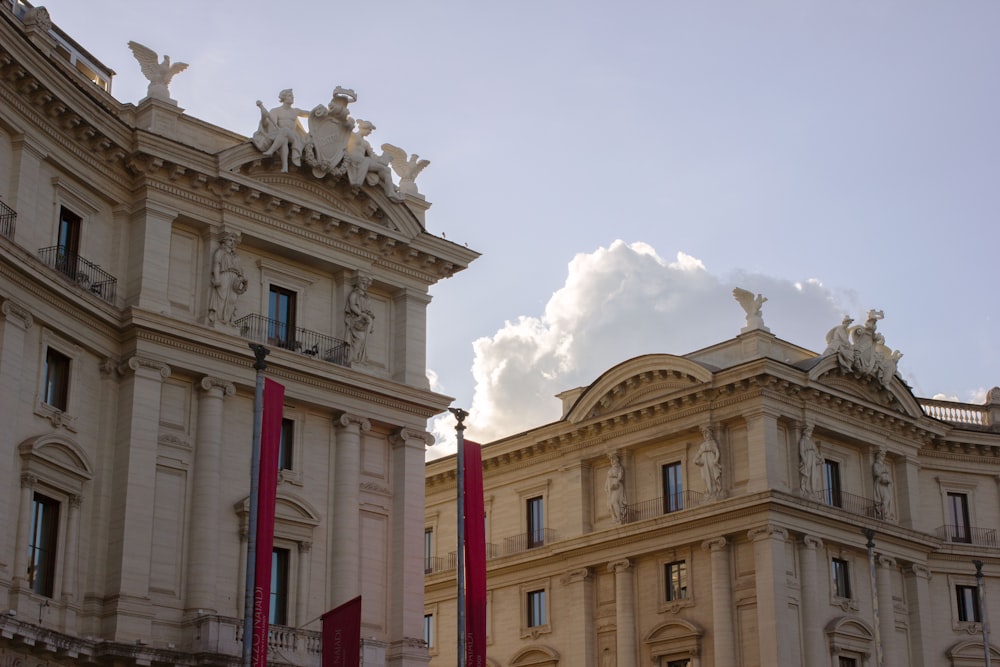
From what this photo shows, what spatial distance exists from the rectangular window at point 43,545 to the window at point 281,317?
7.86 meters

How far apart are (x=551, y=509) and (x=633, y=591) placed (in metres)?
5.58

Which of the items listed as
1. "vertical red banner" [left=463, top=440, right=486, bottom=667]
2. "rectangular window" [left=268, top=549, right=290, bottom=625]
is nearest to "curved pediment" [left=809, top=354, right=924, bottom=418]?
"vertical red banner" [left=463, top=440, right=486, bottom=667]

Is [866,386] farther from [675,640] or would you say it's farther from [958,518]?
[675,640]

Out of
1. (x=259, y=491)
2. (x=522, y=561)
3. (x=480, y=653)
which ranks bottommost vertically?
(x=480, y=653)

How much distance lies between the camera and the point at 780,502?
173 ft

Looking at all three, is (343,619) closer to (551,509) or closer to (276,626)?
(276,626)

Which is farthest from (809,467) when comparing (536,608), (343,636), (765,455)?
(343,636)

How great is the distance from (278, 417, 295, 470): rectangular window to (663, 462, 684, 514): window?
2132 centimetres

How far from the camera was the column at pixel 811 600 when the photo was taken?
5262 centimetres

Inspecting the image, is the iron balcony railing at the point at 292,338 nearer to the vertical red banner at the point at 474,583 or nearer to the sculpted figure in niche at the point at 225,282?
the sculpted figure in niche at the point at 225,282

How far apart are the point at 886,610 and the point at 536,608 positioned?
13445 millimetres

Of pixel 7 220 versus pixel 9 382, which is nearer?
pixel 9 382

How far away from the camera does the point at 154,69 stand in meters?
39.1

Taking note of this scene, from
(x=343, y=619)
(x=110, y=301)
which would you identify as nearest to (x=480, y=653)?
(x=343, y=619)
